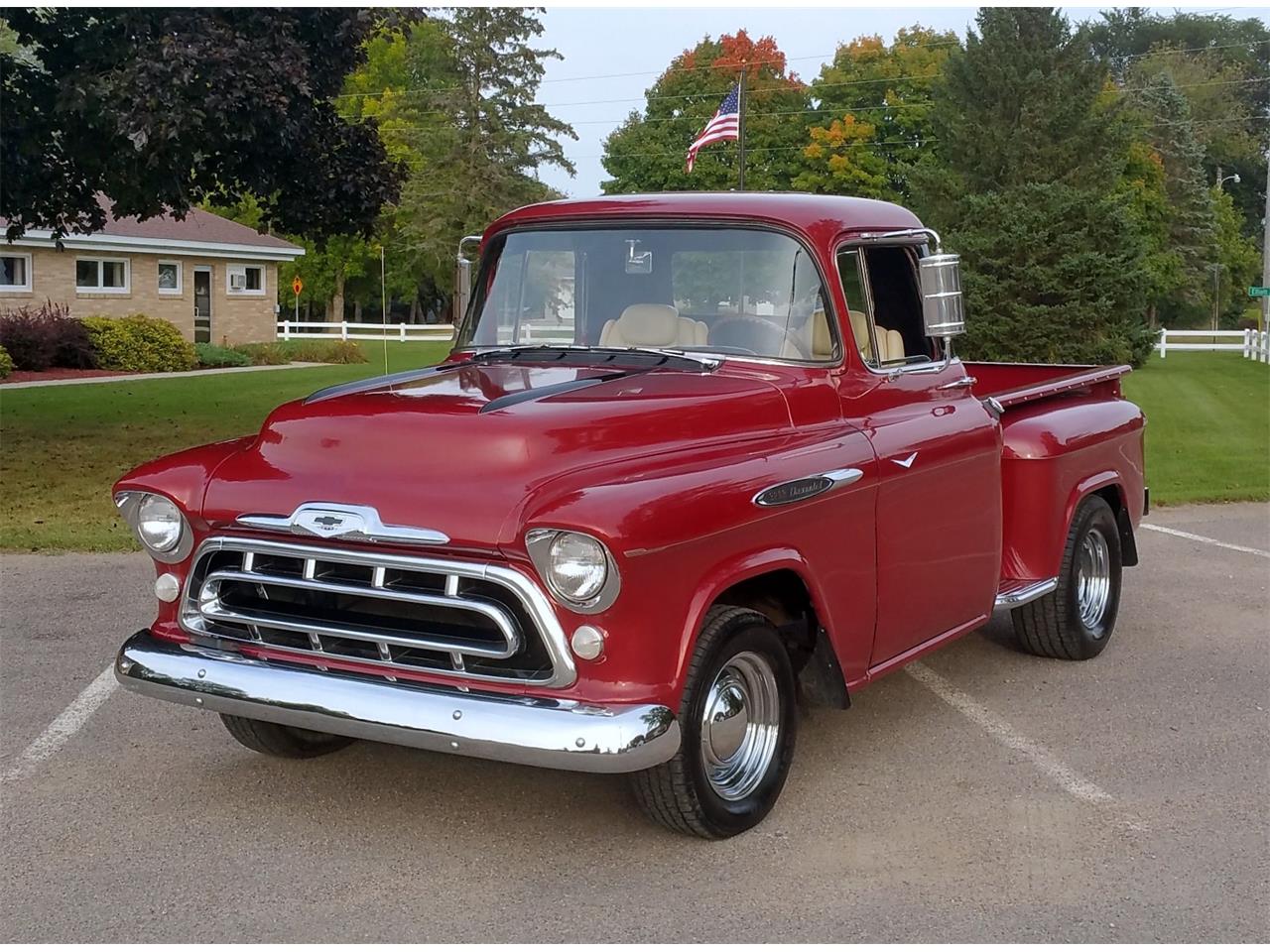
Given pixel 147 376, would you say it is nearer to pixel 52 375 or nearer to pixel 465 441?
pixel 52 375

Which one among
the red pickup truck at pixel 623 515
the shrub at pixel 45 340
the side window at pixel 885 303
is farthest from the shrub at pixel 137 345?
the side window at pixel 885 303

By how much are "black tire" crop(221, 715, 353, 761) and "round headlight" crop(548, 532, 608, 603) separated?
5.35ft

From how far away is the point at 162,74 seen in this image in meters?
11.2

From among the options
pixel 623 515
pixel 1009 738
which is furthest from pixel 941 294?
pixel 623 515

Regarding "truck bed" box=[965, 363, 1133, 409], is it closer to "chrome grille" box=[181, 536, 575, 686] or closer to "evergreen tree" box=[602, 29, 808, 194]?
"chrome grille" box=[181, 536, 575, 686]

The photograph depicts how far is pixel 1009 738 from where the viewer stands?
220 inches

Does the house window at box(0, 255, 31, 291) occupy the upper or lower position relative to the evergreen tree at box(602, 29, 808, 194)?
lower

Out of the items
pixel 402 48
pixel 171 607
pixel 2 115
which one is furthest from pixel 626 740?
pixel 402 48

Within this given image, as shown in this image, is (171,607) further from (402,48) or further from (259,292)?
(402,48)

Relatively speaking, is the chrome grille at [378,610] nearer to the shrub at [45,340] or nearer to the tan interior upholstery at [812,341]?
the tan interior upholstery at [812,341]

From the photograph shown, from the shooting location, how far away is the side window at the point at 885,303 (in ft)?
17.6

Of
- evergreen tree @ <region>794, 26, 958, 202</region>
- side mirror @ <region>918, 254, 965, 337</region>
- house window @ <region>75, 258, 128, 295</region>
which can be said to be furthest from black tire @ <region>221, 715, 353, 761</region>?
evergreen tree @ <region>794, 26, 958, 202</region>

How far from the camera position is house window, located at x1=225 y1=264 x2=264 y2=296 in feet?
121

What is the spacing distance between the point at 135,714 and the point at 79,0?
305 inches
